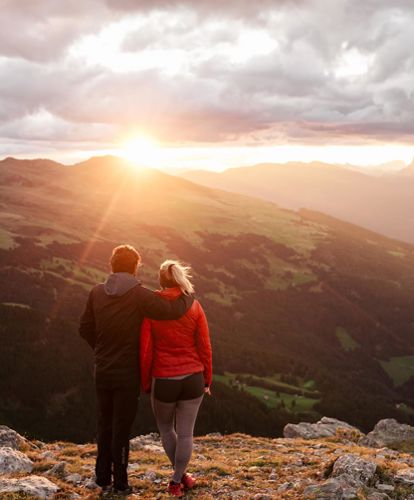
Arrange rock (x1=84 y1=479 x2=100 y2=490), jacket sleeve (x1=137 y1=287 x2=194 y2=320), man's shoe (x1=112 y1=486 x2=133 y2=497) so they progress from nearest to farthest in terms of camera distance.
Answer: jacket sleeve (x1=137 y1=287 x2=194 y2=320) < man's shoe (x1=112 y1=486 x2=133 y2=497) < rock (x1=84 y1=479 x2=100 y2=490)

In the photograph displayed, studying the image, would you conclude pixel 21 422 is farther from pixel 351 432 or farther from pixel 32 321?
pixel 351 432

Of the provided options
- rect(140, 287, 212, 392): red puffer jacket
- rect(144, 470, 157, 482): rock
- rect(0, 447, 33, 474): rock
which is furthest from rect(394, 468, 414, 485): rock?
rect(0, 447, 33, 474): rock

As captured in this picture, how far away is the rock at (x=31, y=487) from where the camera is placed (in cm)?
1247

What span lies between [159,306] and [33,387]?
16476 cm

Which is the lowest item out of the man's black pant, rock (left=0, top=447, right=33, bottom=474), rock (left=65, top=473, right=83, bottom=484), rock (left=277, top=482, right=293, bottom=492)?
rock (left=0, top=447, right=33, bottom=474)

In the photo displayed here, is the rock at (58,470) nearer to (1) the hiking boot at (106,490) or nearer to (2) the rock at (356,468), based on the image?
(1) the hiking boot at (106,490)

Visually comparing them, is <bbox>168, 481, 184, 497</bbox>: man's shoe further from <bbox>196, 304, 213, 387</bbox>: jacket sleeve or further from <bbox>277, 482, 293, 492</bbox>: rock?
<bbox>196, 304, 213, 387</bbox>: jacket sleeve

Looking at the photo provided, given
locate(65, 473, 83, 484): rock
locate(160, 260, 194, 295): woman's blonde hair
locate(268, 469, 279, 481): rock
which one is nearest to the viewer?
locate(160, 260, 194, 295): woman's blonde hair

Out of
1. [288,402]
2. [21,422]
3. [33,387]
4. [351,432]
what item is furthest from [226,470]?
[288,402]

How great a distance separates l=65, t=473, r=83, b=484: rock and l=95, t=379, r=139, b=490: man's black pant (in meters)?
2.11

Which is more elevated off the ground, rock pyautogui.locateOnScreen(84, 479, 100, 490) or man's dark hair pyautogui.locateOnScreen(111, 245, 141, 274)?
man's dark hair pyautogui.locateOnScreen(111, 245, 141, 274)

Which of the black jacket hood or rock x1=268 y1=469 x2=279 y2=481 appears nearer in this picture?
the black jacket hood

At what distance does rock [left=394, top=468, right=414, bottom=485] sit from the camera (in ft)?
43.3

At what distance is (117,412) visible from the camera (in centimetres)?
1185
